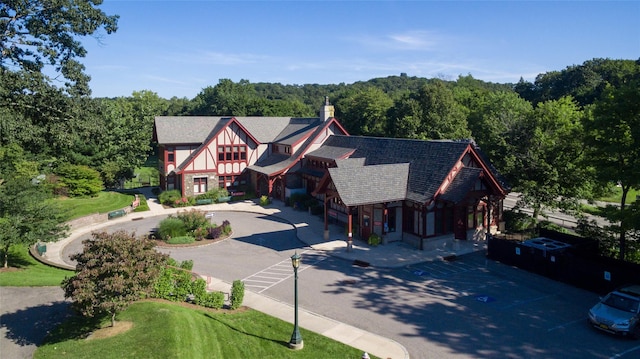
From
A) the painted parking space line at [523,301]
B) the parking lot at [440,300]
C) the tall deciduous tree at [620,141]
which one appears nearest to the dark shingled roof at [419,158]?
the parking lot at [440,300]

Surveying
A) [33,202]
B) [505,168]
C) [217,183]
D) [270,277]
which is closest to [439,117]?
[505,168]

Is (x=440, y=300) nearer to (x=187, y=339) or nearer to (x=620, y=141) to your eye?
(x=187, y=339)

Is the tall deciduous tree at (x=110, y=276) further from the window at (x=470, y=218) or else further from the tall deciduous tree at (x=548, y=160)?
the tall deciduous tree at (x=548, y=160)

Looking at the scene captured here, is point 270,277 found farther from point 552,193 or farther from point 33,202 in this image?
point 552,193

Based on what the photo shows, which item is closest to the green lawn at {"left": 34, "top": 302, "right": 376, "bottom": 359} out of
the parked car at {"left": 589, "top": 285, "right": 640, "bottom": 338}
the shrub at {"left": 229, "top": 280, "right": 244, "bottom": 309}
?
the shrub at {"left": 229, "top": 280, "right": 244, "bottom": 309}

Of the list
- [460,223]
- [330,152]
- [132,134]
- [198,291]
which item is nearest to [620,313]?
[460,223]

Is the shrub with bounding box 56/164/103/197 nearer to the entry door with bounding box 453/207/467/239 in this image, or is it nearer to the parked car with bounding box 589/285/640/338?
the entry door with bounding box 453/207/467/239
